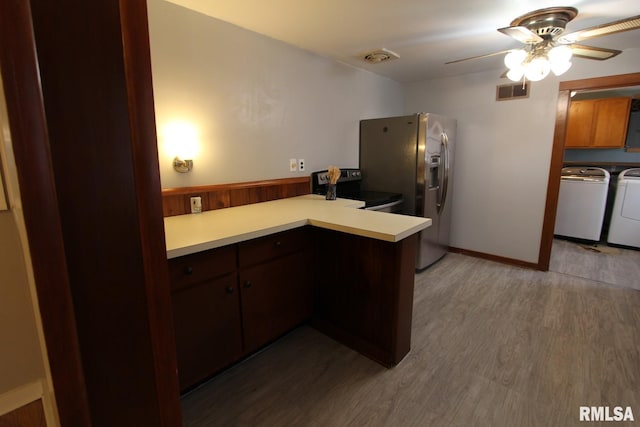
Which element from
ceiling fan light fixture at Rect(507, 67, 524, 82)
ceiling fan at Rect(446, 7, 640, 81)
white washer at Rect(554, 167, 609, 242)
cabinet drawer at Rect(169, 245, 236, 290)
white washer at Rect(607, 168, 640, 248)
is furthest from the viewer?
white washer at Rect(554, 167, 609, 242)

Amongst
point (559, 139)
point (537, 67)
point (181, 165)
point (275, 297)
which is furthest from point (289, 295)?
point (559, 139)

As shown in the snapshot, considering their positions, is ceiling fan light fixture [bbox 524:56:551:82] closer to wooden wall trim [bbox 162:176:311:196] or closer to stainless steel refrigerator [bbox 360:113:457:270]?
stainless steel refrigerator [bbox 360:113:457:270]

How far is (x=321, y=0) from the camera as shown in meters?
1.84

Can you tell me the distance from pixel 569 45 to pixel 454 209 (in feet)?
7.44

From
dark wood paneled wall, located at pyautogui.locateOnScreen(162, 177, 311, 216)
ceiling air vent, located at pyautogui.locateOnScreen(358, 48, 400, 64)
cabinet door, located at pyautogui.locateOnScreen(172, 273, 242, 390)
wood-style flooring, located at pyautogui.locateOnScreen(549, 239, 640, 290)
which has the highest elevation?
ceiling air vent, located at pyautogui.locateOnScreen(358, 48, 400, 64)

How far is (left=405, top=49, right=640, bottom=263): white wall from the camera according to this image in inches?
127

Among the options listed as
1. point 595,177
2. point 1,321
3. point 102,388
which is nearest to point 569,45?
point 102,388

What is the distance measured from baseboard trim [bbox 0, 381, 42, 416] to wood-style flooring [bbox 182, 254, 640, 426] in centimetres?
116

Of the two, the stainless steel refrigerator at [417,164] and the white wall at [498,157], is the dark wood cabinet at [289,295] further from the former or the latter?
the white wall at [498,157]

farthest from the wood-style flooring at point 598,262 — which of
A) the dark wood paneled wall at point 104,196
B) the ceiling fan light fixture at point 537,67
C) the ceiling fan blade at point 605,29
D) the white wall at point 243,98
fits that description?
the dark wood paneled wall at point 104,196

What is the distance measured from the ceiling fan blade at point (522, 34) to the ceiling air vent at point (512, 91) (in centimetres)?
154

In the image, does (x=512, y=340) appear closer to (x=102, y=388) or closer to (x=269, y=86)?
(x=102, y=388)

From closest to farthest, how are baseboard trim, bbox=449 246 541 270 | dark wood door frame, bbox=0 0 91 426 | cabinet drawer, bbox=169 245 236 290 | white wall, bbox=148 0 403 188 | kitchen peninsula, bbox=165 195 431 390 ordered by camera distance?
1. dark wood door frame, bbox=0 0 91 426
2. cabinet drawer, bbox=169 245 236 290
3. kitchen peninsula, bbox=165 195 431 390
4. white wall, bbox=148 0 403 188
5. baseboard trim, bbox=449 246 541 270

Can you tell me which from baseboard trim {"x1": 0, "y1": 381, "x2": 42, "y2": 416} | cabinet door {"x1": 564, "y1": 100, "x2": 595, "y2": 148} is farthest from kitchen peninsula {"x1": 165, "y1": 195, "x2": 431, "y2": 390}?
cabinet door {"x1": 564, "y1": 100, "x2": 595, "y2": 148}
